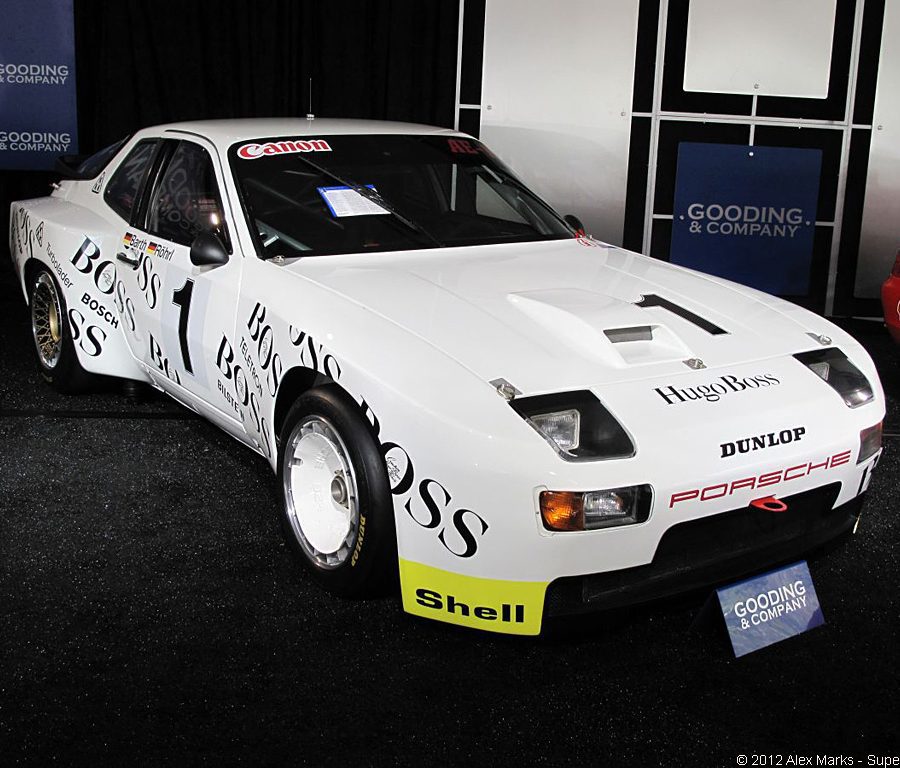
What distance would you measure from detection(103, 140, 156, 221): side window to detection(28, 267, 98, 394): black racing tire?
47cm

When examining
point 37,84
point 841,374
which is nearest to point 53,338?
point 841,374

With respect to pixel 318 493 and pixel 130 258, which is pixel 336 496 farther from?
pixel 130 258

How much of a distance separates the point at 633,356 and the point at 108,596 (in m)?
1.60

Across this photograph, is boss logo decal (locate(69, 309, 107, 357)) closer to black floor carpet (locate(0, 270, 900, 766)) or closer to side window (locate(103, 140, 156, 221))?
side window (locate(103, 140, 156, 221))

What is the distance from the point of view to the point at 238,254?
131 inches

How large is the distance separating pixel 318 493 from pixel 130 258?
1.42 metres

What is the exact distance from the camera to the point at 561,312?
294cm

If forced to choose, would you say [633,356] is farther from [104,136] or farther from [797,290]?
[104,136]

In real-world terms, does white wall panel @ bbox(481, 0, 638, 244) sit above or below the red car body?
above

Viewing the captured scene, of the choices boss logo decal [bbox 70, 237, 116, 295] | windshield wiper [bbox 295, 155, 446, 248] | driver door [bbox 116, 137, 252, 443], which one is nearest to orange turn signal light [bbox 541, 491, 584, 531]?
driver door [bbox 116, 137, 252, 443]

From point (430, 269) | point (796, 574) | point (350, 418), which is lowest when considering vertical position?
point (796, 574)

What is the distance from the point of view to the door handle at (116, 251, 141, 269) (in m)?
3.84

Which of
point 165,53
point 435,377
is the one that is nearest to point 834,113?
point 165,53

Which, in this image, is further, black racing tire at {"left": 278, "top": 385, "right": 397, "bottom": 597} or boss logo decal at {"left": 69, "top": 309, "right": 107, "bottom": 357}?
boss logo decal at {"left": 69, "top": 309, "right": 107, "bottom": 357}
